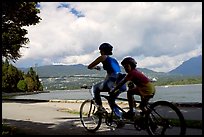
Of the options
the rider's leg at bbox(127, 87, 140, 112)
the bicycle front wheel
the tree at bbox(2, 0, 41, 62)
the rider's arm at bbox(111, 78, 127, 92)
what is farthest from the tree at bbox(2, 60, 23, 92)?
the rider's leg at bbox(127, 87, 140, 112)

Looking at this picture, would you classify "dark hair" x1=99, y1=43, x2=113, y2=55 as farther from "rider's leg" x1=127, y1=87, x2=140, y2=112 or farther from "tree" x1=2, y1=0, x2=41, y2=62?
"tree" x1=2, y1=0, x2=41, y2=62

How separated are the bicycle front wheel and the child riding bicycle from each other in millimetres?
1209

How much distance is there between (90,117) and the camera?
8195mm

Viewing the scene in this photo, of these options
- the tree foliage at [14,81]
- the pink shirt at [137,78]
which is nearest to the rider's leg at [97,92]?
the pink shirt at [137,78]

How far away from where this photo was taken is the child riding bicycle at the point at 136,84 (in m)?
6.60

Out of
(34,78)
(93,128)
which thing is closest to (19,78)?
(34,78)

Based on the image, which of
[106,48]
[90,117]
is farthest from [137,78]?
[90,117]

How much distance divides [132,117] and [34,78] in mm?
65983

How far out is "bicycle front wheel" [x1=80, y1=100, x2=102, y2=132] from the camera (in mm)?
8039

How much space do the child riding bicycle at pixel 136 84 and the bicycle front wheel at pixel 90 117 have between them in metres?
Result: 1.21

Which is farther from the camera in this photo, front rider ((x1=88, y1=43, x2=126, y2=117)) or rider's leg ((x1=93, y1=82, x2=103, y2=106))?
rider's leg ((x1=93, y1=82, x2=103, y2=106))

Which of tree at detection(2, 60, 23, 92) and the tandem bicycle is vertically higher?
tree at detection(2, 60, 23, 92)

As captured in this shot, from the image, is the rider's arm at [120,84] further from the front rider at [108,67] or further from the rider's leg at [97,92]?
the rider's leg at [97,92]

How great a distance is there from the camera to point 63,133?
7953 mm
